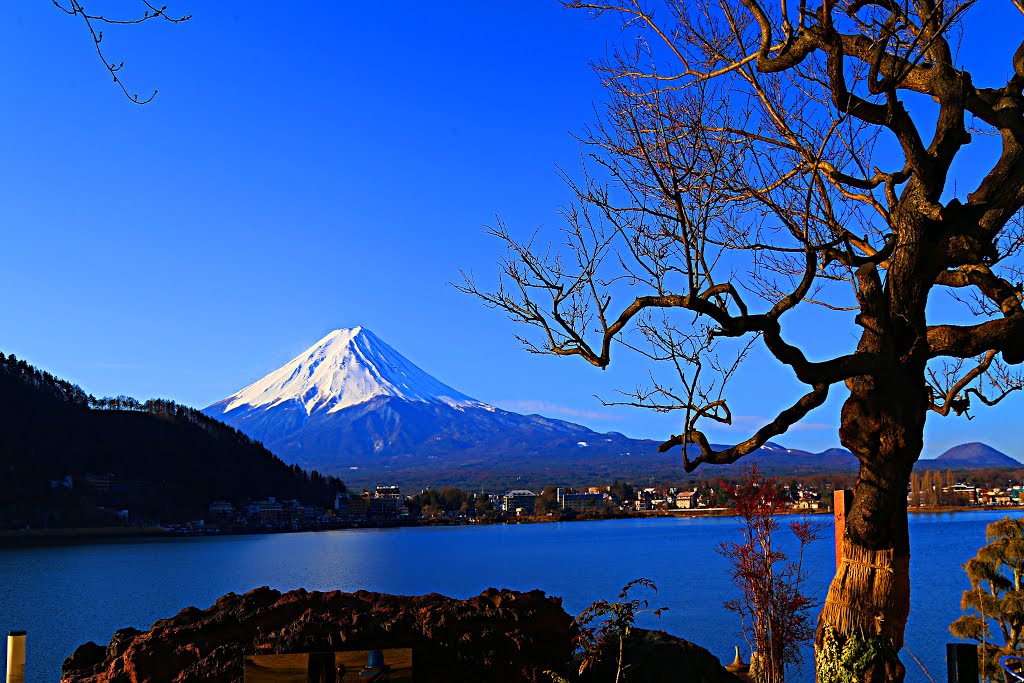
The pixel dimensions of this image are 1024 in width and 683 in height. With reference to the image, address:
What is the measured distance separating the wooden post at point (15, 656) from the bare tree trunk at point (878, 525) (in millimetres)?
3550

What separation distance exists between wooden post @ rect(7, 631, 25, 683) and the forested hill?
58.4 meters

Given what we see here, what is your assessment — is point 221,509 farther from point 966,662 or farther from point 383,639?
point 966,662

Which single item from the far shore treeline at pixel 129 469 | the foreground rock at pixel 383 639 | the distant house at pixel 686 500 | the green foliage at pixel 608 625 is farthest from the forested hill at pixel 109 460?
the green foliage at pixel 608 625

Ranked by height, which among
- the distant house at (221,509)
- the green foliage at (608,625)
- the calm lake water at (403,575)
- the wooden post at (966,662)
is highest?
the wooden post at (966,662)

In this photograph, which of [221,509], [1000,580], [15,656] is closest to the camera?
[15,656]

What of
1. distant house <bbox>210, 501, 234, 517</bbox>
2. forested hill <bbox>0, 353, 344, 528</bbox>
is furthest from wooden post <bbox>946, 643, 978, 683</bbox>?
distant house <bbox>210, 501, 234, 517</bbox>

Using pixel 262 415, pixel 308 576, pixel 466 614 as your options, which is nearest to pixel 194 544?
pixel 308 576

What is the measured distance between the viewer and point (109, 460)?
6444 cm

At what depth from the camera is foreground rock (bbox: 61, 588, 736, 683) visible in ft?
17.1

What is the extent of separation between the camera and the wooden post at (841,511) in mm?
5188

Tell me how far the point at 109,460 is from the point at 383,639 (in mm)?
63920

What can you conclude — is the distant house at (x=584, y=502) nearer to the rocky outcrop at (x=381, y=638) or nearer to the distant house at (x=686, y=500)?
the distant house at (x=686, y=500)

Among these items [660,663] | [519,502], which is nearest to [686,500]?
[519,502]

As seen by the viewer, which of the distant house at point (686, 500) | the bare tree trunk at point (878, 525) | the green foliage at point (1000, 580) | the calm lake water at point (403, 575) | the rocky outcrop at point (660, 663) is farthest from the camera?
the distant house at point (686, 500)
